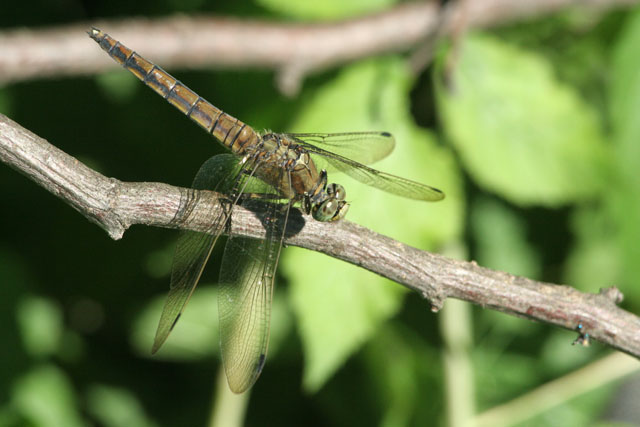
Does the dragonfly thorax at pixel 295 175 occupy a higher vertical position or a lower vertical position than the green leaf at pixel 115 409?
higher

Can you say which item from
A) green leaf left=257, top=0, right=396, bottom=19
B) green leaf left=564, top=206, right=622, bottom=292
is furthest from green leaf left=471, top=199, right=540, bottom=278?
green leaf left=257, top=0, right=396, bottom=19

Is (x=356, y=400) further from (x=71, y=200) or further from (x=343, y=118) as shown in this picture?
(x=71, y=200)

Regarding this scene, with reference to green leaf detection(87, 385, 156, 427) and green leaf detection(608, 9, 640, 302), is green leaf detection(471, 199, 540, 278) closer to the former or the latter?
green leaf detection(608, 9, 640, 302)

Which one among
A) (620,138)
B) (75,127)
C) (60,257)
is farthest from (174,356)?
(620,138)

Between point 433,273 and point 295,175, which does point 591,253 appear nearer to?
point 295,175

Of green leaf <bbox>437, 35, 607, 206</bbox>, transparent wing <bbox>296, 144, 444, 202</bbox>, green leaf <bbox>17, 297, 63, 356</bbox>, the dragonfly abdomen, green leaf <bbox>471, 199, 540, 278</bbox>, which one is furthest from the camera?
green leaf <bbox>471, 199, 540, 278</bbox>

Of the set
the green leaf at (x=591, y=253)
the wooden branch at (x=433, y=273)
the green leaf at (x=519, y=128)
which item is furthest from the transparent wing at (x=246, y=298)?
the green leaf at (x=591, y=253)

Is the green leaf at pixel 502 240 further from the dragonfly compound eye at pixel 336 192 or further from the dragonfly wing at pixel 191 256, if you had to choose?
the dragonfly wing at pixel 191 256
